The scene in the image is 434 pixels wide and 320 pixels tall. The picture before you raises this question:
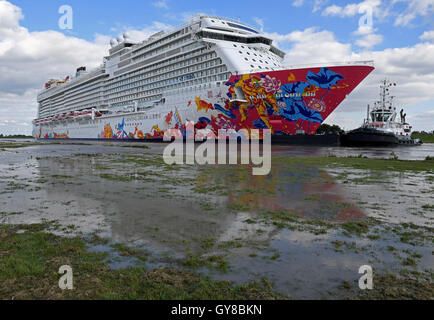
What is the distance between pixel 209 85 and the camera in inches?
1314

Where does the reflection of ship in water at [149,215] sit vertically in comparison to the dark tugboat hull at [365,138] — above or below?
below

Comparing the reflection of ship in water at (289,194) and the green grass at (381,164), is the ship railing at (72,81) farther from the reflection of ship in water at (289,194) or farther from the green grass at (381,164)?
the reflection of ship in water at (289,194)

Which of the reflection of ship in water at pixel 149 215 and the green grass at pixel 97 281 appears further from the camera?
the reflection of ship in water at pixel 149 215

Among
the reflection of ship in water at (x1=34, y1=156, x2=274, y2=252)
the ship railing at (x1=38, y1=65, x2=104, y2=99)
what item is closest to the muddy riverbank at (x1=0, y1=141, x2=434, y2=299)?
the reflection of ship in water at (x1=34, y1=156, x2=274, y2=252)

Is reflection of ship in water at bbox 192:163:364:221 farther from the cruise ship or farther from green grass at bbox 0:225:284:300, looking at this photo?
the cruise ship

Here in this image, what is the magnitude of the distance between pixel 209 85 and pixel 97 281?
3137cm

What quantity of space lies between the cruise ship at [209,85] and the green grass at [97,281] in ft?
87.0

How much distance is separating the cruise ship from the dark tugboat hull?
13.3m

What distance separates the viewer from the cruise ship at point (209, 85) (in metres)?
28.1

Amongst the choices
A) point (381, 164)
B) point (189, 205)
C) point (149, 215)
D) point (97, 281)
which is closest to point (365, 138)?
point (381, 164)

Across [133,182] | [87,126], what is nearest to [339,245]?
[133,182]

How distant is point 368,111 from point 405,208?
46.5 metres

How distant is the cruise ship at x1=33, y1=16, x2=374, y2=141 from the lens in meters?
28.1

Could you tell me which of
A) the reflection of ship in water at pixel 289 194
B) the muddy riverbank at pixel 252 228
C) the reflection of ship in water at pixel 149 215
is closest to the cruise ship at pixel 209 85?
the reflection of ship in water at pixel 289 194
